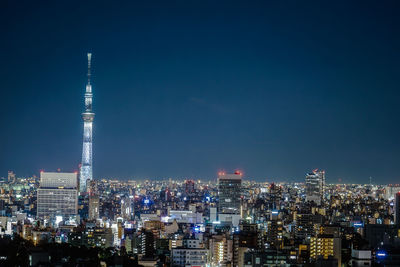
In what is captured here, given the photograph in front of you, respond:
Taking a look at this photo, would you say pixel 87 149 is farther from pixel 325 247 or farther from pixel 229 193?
pixel 325 247

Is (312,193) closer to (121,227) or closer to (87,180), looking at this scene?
(87,180)

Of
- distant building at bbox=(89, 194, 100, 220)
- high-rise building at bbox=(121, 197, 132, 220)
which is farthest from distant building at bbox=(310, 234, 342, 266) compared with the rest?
distant building at bbox=(89, 194, 100, 220)

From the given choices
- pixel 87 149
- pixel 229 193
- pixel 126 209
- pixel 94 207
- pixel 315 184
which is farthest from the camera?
pixel 315 184

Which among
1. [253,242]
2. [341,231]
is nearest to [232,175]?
[341,231]

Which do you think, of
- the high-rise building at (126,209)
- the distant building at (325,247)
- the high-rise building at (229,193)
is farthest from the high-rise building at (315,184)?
the distant building at (325,247)

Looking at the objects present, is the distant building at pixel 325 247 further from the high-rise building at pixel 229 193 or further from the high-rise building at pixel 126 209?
the high-rise building at pixel 229 193

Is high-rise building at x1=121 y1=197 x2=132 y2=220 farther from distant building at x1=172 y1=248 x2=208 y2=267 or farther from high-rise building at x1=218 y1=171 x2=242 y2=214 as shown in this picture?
distant building at x1=172 y1=248 x2=208 y2=267

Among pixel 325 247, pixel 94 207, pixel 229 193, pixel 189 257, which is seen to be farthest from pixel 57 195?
pixel 325 247
